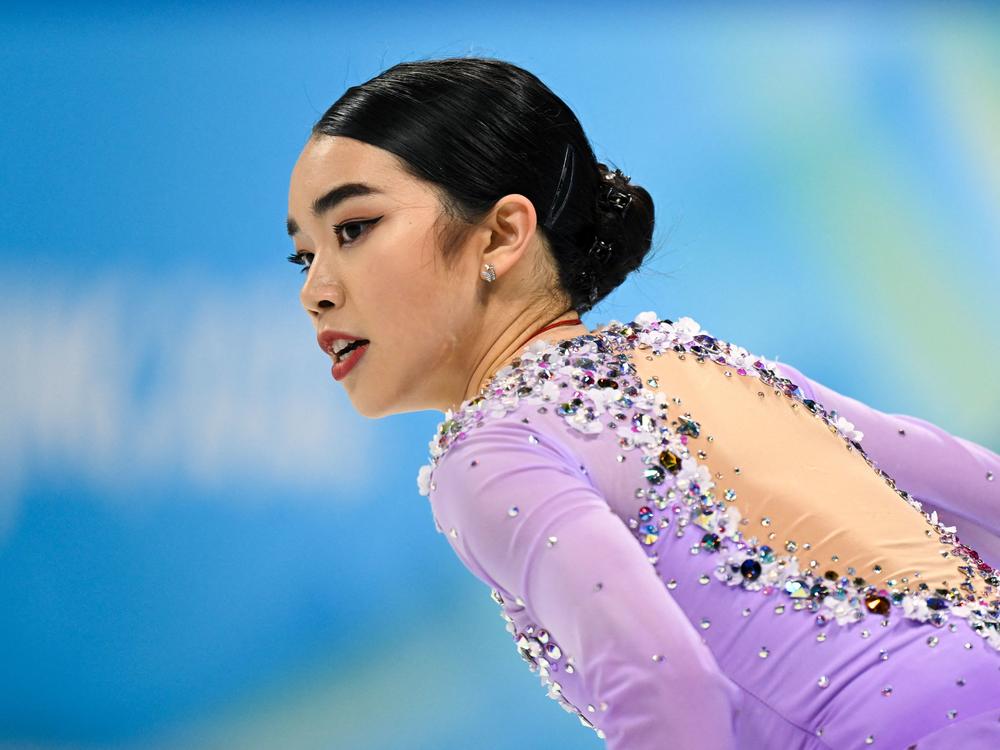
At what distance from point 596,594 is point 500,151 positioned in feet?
1.77

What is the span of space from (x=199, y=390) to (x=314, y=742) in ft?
2.48

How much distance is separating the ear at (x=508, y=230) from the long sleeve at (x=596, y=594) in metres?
0.32

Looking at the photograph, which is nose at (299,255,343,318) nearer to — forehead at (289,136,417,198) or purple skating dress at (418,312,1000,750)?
forehead at (289,136,417,198)

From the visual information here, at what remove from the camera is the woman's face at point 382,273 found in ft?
3.88

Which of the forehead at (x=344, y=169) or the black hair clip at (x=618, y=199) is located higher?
the forehead at (x=344, y=169)

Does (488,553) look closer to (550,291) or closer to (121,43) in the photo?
(550,291)

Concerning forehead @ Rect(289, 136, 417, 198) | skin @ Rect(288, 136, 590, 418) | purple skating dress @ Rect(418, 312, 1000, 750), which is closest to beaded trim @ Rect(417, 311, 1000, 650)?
purple skating dress @ Rect(418, 312, 1000, 750)

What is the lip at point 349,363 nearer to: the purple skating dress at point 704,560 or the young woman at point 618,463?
the young woman at point 618,463

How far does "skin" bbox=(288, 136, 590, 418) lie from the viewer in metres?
1.18

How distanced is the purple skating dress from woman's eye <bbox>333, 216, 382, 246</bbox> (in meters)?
0.20

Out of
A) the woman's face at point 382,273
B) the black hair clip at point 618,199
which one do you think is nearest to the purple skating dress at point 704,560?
the woman's face at point 382,273

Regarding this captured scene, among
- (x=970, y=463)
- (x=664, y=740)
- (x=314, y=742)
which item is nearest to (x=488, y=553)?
(x=664, y=740)

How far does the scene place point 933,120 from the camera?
9.45ft

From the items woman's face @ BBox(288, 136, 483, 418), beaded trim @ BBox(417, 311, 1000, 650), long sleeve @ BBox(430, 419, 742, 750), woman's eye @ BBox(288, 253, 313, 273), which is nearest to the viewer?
long sleeve @ BBox(430, 419, 742, 750)
